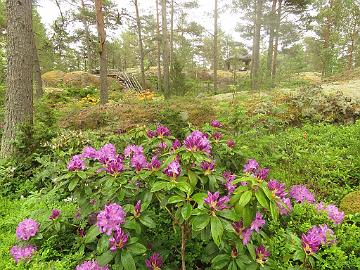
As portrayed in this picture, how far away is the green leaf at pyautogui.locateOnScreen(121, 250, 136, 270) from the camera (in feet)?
6.18

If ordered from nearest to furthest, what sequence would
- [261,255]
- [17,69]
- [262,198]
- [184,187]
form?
[262,198] → [184,187] → [261,255] → [17,69]

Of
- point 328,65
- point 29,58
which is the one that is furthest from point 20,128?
point 328,65

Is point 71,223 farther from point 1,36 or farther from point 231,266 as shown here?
point 1,36

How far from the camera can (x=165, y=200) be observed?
2062 mm

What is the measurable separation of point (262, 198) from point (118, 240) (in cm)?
99

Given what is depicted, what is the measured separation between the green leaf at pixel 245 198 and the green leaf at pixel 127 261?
0.83 meters

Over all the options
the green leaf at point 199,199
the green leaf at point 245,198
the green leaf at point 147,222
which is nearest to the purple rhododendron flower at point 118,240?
the green leaf at point 147,222

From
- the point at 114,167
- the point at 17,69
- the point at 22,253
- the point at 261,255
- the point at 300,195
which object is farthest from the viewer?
the point at 17,69

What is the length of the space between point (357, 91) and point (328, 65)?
35.1 ft

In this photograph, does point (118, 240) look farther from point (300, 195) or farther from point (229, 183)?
point (300, 195)

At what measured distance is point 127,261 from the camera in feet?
6.23

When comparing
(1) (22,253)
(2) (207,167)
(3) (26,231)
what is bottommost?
(1) (22,253)

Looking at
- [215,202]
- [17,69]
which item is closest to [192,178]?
[215,202]

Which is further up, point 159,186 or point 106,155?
point 106,155
